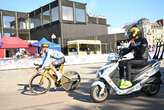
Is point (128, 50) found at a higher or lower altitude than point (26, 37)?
lower

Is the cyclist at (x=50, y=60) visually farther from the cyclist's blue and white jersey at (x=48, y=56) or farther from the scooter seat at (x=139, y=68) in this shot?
the scooter seat at (x=139, y=68)

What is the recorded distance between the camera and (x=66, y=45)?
32.0m

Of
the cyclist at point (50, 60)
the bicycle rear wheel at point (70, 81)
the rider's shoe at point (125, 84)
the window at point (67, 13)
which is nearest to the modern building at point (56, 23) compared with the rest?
the window at point (67, 13)

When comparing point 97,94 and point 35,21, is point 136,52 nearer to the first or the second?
point 97,94

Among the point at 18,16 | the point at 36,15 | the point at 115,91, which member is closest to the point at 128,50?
the point at 115,91

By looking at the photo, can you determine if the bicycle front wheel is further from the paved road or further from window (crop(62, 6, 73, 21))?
window (crop(62, 6, 73, 21))

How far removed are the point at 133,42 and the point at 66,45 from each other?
27.6 metres

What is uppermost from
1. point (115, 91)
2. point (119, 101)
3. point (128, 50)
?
point (128, 50)

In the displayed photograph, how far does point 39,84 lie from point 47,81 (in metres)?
0.27

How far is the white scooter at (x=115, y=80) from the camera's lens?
4.41 meters

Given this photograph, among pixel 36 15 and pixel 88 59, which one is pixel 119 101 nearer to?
pixel 88 59

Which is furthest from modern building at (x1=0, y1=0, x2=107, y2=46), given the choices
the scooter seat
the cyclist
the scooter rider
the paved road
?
the scooter seat

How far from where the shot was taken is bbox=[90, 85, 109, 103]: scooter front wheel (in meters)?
4.37

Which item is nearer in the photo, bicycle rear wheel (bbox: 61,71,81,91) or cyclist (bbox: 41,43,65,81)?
cyclist (bbox: 41,43,65,81)
